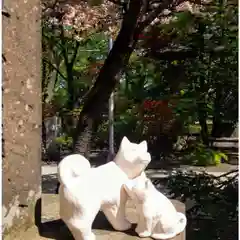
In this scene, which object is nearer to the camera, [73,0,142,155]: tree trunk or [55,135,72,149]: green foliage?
[73,0,142,155]: tree trunk

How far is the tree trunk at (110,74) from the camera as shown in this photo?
129 inches

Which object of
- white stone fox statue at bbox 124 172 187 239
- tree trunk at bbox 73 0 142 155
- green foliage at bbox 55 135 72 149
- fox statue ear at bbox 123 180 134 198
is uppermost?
tree trunk at bbox 73 0 142 155

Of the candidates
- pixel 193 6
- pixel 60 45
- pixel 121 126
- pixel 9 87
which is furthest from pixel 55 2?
pixel 60 45

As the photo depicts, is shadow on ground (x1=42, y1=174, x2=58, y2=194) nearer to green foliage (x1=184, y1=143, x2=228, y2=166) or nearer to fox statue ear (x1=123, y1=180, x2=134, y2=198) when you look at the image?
green foliage (x1=184, y1=143, x2=228, y2=166)

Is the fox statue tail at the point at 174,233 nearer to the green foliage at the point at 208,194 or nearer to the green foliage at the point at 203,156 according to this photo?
the green foliage at the point at 208,194

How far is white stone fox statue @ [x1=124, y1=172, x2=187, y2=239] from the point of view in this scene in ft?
6.07

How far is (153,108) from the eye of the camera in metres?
4.96

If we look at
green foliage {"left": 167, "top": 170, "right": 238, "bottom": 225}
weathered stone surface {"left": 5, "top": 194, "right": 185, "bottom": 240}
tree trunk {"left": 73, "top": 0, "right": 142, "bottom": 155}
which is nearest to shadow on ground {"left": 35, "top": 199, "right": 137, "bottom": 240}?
weathered stone surface {"left": 5, "top": 194, "right": 185, "bottom": 240}

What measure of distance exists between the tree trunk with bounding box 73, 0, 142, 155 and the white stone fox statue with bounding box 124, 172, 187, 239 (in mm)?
1562

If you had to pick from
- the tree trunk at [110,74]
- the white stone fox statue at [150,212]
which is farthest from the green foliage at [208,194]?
the white stone fox statue at [150,212]

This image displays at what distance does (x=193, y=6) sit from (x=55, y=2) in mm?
1342

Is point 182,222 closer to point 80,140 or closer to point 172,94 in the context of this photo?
point 80,140

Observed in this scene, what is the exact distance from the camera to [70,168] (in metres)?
1.75

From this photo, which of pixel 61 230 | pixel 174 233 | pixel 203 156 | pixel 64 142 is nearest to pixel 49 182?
pixel 203 156
